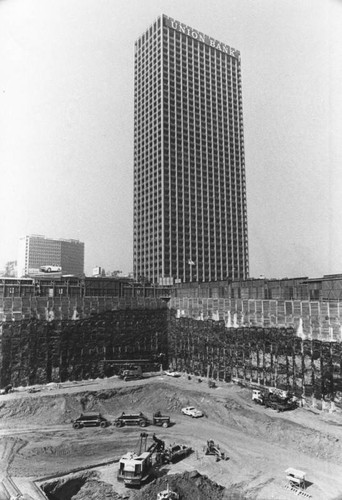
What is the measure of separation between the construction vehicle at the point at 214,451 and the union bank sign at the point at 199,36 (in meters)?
142

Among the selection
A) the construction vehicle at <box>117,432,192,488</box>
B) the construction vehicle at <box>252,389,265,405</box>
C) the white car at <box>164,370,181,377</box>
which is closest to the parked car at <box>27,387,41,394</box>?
the construction vehicle at <box>117,432,192,488</box>

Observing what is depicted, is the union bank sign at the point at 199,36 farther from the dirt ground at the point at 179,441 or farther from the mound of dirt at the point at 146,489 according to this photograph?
the mound of dirt at the point at 146,489

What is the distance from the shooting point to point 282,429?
1656 inches

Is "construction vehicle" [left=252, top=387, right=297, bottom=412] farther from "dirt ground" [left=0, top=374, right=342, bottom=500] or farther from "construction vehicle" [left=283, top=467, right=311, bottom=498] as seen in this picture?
"construction vehicle" [left=283, top=467, right=311, bottom=498]

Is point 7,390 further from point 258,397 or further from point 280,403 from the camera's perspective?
point 280,403

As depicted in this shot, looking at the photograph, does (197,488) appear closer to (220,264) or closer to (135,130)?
(220,264)

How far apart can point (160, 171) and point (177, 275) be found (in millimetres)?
36367

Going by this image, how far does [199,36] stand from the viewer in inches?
5979

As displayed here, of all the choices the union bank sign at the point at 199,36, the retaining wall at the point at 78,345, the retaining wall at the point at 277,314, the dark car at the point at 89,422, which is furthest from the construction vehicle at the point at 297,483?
the union bank sign at the point at 199,36

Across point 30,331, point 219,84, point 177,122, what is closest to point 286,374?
point 30,331

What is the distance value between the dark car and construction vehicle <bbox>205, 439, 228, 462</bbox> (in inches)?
498

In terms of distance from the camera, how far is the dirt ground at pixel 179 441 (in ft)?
111

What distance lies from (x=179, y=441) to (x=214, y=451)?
14.8 ft

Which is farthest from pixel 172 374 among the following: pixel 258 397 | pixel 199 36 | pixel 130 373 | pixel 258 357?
pixel 199 36
